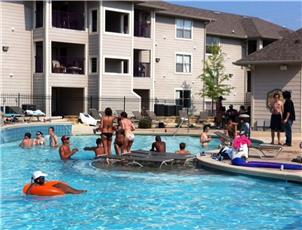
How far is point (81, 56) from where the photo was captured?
114ft

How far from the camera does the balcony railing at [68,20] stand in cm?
3325

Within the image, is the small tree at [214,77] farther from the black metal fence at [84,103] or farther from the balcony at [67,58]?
the balcony at [67,58]

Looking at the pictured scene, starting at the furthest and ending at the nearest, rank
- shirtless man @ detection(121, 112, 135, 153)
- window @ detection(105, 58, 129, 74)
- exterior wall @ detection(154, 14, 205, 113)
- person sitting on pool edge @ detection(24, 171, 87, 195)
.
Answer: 1. exterior wall @ detection(154, 14, 205, 113)
2. window @ detection(105, 58, 129, 74)
3. shirtless man @ detection(121, 112, 135, 153)
4. person sitting on pool edge @ detection(24, 171, 87, 195)

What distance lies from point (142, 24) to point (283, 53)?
1549cm

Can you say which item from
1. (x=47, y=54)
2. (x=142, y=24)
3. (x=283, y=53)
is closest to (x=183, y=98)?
(x=142, y=24)

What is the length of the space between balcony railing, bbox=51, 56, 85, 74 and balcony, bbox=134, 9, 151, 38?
16.1 ft

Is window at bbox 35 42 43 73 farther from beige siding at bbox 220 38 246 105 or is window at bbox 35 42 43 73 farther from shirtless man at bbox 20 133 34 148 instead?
beige siding at bbox 220 38 246 105

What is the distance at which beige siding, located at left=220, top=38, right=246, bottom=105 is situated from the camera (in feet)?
147

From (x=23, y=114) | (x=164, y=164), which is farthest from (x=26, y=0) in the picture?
(x=164, y=164)

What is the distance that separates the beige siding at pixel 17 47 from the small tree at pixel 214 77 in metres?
13.6

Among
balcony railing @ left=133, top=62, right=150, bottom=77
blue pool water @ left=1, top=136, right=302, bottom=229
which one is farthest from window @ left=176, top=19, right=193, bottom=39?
blue pool water @ left=1, top=136, right=302, bottom=229

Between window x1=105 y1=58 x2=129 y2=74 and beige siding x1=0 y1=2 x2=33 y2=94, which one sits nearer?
beige siding x1=0 y1=2 x2=33 y2=94

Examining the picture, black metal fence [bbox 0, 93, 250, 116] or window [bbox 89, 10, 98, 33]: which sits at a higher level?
window [bbox 89, 10, 98, 33]

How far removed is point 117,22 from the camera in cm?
3706
